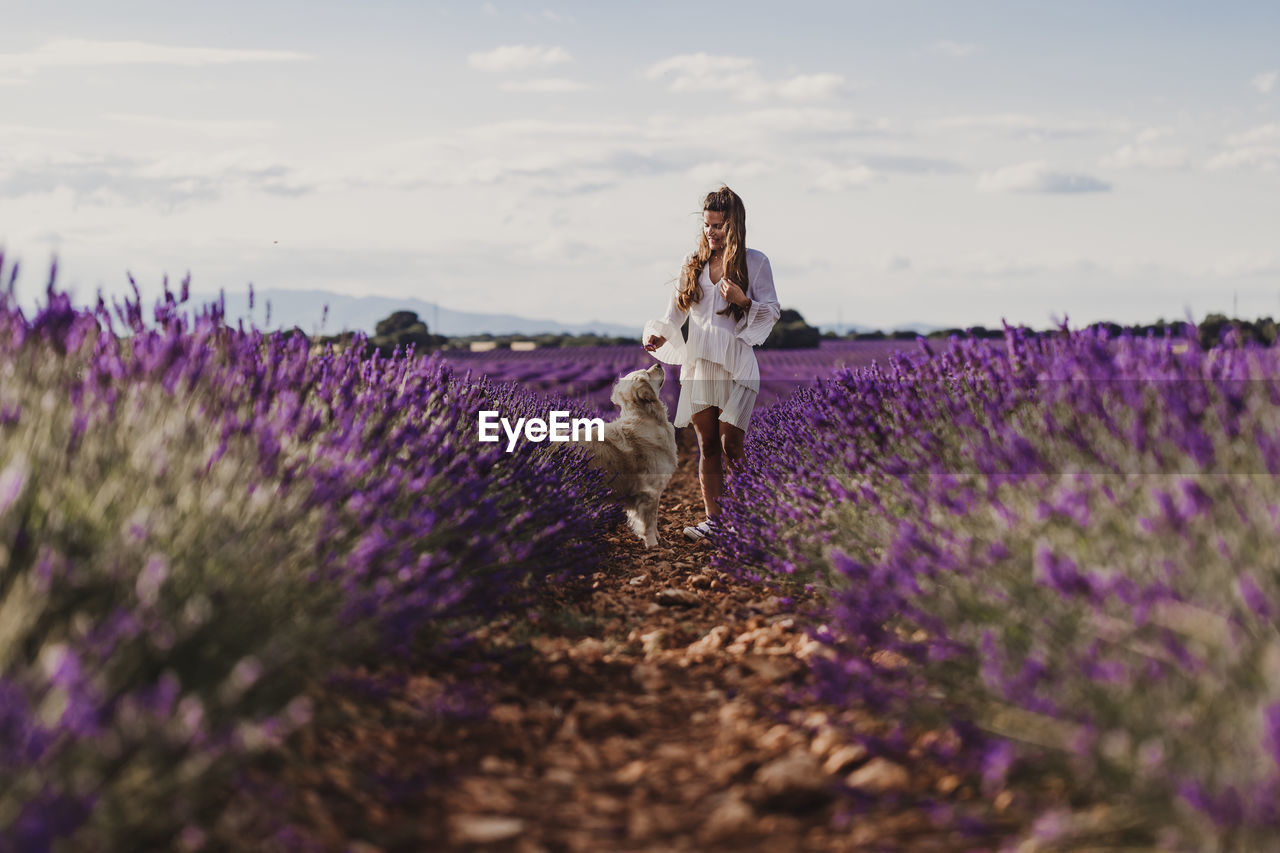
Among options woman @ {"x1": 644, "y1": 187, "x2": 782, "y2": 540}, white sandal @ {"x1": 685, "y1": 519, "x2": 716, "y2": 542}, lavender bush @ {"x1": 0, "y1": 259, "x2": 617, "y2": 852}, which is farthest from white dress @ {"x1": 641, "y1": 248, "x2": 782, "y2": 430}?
lavender bush @ {"x1": 0, "y1": 259, "x2": 617, "y2": 852}

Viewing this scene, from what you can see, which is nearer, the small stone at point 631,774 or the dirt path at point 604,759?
the dirt path at point 604,759

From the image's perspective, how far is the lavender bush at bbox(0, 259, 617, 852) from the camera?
1522 millimetres

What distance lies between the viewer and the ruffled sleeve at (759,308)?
523cm

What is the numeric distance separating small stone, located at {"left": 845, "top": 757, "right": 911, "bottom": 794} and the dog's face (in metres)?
3.10

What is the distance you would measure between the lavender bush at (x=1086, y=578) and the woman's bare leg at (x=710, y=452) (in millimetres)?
1709

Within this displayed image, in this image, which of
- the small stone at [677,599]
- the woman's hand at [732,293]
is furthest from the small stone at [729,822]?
the woman's hand at [732,293]

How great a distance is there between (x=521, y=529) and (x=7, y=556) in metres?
2.03

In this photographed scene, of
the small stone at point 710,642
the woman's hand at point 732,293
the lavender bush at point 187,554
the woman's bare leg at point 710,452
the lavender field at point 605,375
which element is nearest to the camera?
the lavender bush at point 187,554

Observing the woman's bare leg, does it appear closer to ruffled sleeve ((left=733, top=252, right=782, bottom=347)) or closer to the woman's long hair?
ruffled sleeve ((left=733, top=252, right=782, bottom=347))

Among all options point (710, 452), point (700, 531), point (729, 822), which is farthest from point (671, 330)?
point (729, 822)

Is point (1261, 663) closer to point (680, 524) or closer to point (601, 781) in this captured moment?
point (601, 781)

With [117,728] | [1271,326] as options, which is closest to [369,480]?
[117,728]

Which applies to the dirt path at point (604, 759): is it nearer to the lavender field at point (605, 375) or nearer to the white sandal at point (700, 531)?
the white sandal at point (700, 531)

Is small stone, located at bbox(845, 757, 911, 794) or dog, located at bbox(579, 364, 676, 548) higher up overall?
dog, located at bbox(579, 364, 676, 548)
